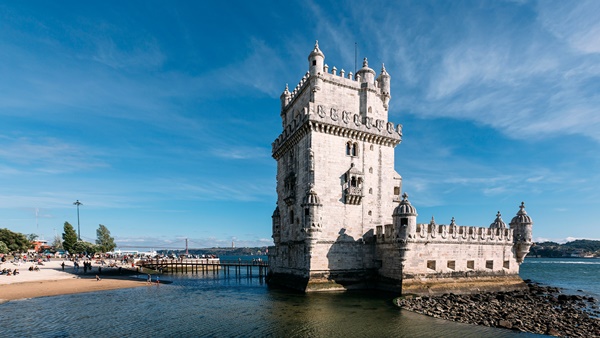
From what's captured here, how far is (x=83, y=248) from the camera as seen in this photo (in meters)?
82.9

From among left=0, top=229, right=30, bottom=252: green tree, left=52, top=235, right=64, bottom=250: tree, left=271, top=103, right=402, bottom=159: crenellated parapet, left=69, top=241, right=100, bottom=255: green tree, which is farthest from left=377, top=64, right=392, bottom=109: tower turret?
left=52, top=235, right=64, bottom=250: tree

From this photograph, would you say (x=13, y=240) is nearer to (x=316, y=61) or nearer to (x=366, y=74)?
(x=316, y=61)

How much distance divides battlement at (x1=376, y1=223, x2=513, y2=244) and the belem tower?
0.10m

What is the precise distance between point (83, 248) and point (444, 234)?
288ft

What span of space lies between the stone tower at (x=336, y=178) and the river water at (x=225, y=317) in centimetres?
363

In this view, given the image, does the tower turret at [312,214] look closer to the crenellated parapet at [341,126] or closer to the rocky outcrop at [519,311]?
the crenellated parapet at [341,126]

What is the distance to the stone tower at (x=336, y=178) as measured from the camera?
3309 centimetres

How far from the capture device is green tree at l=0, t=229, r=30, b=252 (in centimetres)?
7831

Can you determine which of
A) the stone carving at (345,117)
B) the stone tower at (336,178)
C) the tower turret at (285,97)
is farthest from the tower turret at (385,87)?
the tower turret at (285,97)

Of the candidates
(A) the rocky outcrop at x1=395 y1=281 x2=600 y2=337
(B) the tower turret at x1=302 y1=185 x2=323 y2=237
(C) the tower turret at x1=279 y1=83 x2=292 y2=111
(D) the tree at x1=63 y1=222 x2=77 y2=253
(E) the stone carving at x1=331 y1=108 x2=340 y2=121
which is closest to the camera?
(A) the rocky outcrop at x1=395 y1=281 x2=600 y2=337

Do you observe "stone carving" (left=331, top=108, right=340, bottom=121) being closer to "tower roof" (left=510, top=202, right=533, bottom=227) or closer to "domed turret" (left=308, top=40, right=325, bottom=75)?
"domed turret" (left=308, top=40, right=325, bottom=75)

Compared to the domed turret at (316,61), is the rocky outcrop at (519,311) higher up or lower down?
lower down

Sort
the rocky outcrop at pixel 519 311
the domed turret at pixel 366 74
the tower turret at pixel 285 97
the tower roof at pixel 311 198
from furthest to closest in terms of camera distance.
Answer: the tower turret at pixel 285 97 → the domed turret at pixel 366 74 → the tower roof at pixel 311 198 → the rocky outcrop at pixel 519 311

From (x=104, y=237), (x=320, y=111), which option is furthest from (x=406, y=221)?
(x=104, y=237)
